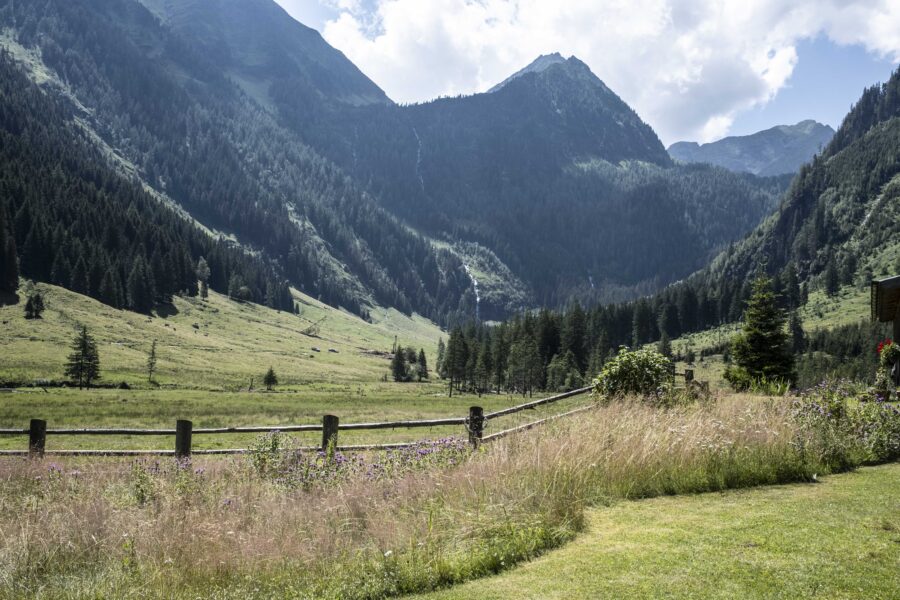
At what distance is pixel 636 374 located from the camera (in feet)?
48.7

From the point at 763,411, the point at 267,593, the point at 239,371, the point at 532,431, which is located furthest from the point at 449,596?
the point at 239,371

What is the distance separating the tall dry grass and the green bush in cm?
398

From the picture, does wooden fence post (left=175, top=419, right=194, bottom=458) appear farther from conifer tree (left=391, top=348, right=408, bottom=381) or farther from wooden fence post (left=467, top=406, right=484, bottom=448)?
conifer tree (left=391, top=348, right=408, bottom=381)

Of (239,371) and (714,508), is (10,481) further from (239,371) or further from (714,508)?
(239,371)

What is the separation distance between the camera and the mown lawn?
4.86 meters

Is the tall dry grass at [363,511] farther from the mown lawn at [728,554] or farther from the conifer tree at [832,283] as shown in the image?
the conifer tree at [832,283]

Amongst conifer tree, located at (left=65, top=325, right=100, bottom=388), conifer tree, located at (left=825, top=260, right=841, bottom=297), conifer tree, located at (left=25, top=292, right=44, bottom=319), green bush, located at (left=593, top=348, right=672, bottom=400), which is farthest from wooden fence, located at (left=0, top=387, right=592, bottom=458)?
conifer tree, located at (left=825, top=260, right=841, bottom=297)

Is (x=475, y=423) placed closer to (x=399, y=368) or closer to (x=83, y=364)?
(x=83, y=364)

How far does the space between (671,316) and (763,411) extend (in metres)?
170

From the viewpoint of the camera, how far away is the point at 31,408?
46094mm

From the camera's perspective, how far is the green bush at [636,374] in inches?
578

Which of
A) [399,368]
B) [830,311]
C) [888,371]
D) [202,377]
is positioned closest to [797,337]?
[830,311]

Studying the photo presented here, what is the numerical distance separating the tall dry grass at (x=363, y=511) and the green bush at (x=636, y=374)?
13.1 feet

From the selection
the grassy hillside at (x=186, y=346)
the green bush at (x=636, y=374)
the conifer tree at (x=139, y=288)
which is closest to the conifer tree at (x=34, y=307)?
the grassy hillside at (x=186, y=346)
